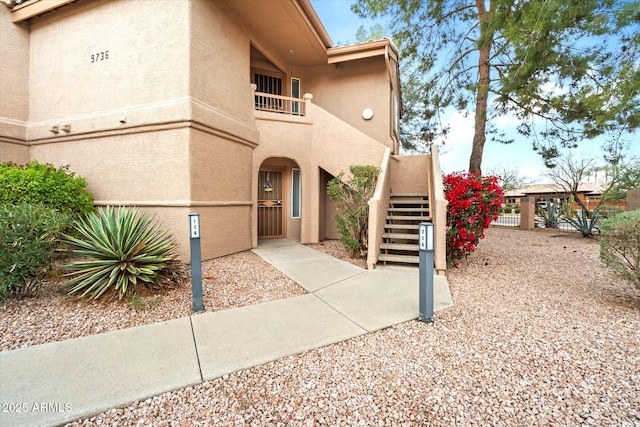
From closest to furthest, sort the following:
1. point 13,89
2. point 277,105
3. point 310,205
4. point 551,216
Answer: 1. point 13,89
2. point 310,205
3. point 277,105
4. point 551,216

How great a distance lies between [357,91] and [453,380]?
10200 millimetres

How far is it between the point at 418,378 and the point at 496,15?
10245 millimetres

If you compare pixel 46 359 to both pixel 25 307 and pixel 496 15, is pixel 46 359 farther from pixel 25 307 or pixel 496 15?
pixel 496 15

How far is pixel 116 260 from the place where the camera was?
421cm

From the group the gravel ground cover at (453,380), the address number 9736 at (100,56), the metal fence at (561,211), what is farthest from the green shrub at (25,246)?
the metal fence at (561,211)

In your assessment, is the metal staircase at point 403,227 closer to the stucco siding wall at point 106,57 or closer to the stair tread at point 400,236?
the stair tread at point 400,236

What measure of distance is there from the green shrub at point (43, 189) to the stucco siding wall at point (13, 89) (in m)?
2.10

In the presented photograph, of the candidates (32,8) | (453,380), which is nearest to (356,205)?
(453,380)

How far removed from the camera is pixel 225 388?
7.61ft

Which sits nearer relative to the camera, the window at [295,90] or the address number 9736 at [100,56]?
the address number 9736 at [100,56]

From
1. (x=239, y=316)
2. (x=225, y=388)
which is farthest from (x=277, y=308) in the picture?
(x=225, y=388)

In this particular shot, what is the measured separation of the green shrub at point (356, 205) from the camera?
663 cm

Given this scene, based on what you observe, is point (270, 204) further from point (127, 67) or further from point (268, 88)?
point (127, 67)

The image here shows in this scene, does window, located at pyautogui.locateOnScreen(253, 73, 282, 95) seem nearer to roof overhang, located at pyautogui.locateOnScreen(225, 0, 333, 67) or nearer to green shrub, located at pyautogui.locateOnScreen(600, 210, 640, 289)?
roof overhang, located at pyautogui.locateOnScreen(225, 0, 333, 67)
